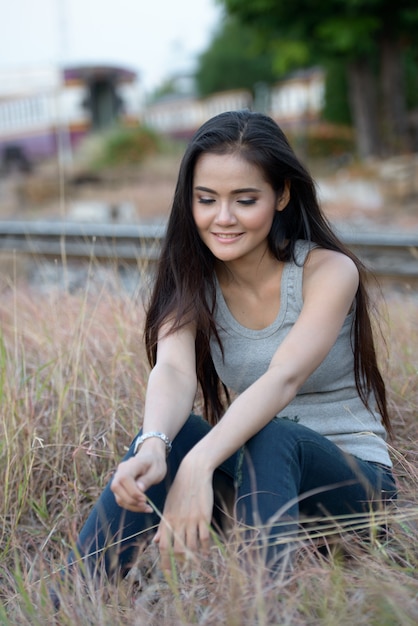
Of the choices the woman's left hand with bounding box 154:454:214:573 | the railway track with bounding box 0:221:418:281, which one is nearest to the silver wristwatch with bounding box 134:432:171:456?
the woman's left hand with bounding box 154:454:214:573

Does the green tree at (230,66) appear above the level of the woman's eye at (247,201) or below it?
above

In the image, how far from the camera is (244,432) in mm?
1869

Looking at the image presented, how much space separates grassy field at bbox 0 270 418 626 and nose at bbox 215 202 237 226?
2.53 feet

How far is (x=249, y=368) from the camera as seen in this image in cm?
219

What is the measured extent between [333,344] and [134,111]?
25.6 metres

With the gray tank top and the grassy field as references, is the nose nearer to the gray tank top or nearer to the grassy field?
the gray tank top

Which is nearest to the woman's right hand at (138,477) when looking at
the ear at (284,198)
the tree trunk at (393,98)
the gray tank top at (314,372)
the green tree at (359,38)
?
the gray tank top at (314,372)

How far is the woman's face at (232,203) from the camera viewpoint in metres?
2.10

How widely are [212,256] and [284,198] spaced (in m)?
0.28

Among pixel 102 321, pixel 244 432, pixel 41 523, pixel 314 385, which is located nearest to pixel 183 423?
pixel 244 432

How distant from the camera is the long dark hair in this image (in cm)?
211

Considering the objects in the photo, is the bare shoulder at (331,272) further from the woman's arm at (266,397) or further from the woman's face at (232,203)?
the woman's face at (232,203)

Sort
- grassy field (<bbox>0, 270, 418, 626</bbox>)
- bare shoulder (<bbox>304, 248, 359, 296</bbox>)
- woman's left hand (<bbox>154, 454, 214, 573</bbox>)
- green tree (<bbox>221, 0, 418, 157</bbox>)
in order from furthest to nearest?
1. green tree (<bbox>221, 0, 418, 157</bbox>)
2. bare shoulder (<bbox>304, 248, 359, 296</bbox>)
3. woman's left hand (<bbox>154, 454, 214, 573</bbox>)
4. grassy field (<bbox>0, 270, 418, 626</bbox>)

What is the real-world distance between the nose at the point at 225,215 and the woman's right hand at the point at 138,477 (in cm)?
63
